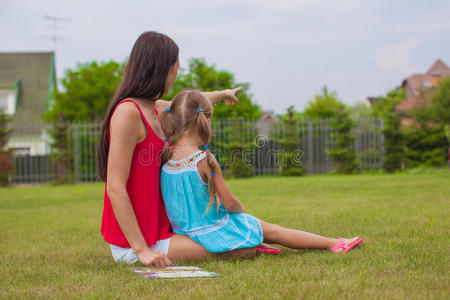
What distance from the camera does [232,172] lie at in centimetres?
1562

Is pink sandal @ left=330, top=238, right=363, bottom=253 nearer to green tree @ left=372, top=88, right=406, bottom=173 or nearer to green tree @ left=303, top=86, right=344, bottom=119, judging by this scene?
green tree @ left=372, top=88, right=406, bottom=173

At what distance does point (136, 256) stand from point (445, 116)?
21150 mm

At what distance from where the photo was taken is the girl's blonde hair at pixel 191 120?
299 centimetres

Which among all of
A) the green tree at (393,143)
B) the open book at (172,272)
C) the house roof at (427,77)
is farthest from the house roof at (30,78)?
the house roof at (427,77)

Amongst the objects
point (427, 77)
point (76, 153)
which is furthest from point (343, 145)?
point (427, 77)

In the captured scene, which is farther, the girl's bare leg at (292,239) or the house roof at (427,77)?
the house roof at (427,77)

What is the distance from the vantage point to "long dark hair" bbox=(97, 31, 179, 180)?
2920mm

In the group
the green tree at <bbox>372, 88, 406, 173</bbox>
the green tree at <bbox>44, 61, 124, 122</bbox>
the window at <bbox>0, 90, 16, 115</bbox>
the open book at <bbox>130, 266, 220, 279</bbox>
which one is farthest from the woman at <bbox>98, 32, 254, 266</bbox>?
the window at <bbox>0, 90, 16, 115</bbox>

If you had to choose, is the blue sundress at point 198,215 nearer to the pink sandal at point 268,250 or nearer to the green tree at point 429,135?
the pink sandal at point 268,250

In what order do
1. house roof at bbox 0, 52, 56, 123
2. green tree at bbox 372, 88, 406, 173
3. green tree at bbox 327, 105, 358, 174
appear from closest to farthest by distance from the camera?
green tree at bbox 327, 105, 358, 174 < green tree at bbox 372, 88, 406, 173 < house roof at bbox 0, 52, 56, 123

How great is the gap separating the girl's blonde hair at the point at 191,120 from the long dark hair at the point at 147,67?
0.16 m

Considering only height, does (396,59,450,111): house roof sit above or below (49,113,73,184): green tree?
above

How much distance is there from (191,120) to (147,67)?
456 mm

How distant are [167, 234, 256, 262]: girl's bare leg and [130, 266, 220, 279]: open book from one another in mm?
261
